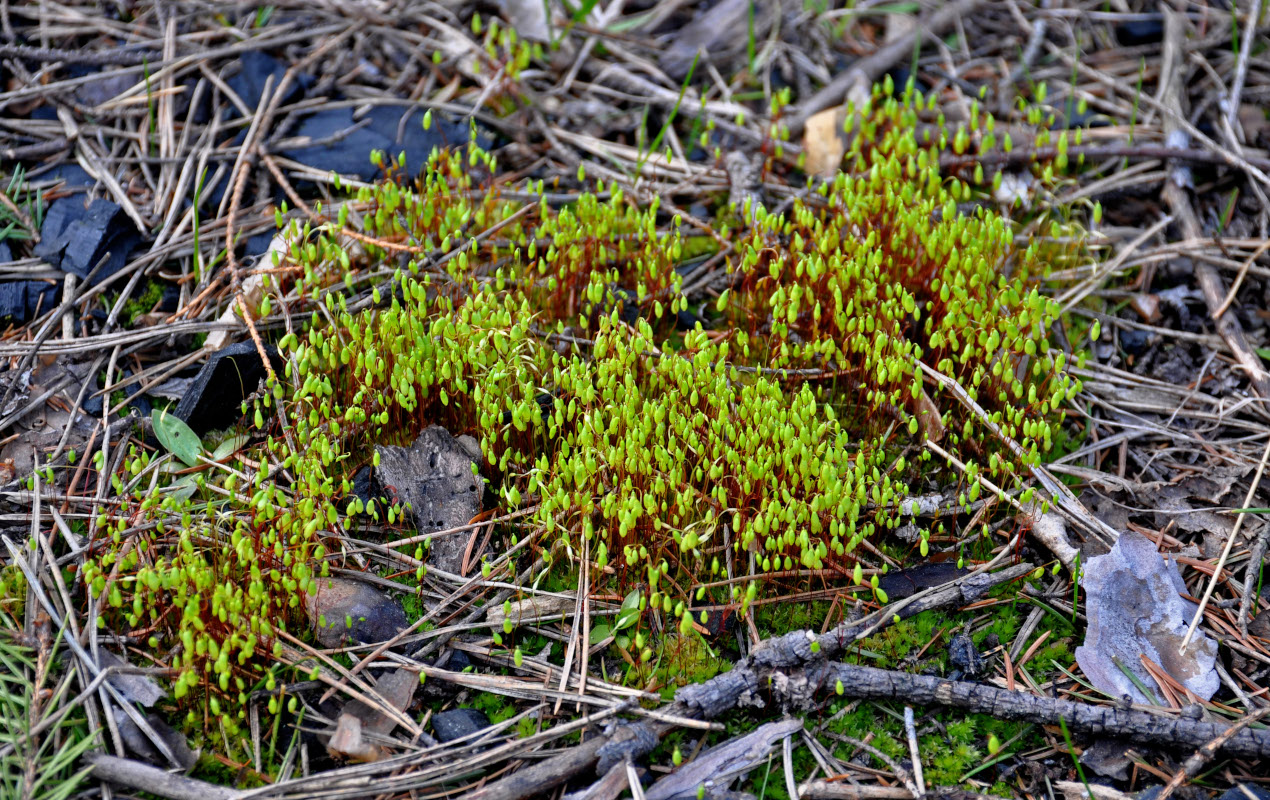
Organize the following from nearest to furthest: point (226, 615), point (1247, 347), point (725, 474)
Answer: point (226, 615) < point (725, 474) < point (1247, 347)

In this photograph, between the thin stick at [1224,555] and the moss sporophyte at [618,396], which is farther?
the thin stick at [1224,555]

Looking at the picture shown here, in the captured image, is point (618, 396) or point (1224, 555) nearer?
point (1224, 555)

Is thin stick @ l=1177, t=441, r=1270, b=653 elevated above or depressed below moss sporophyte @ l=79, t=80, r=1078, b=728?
below

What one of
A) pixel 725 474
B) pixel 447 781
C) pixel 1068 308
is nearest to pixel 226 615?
pixel 447 781

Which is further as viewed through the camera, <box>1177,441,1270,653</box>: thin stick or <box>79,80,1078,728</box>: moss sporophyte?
<box>1177,441,1270,653</box>: thin stick

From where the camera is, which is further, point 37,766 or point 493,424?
point 493,424

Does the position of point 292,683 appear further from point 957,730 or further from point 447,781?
point 957,730

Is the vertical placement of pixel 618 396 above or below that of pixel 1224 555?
above

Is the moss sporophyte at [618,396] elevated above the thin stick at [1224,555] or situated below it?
above
